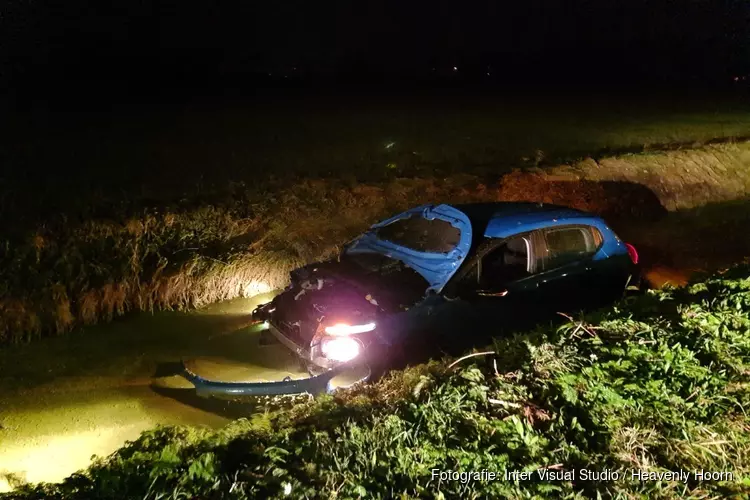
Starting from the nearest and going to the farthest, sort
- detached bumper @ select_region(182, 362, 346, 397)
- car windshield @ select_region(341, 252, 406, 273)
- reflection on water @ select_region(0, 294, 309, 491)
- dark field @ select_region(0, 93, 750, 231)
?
reflection on water @ select_region(0, 294, 309, 491)
detached bumper @ select_region(182, 362, 346, 397)
car windshield @ select_region(341, 252, 406, 273)
dark field @ select_region(0, 93, 750, 231)

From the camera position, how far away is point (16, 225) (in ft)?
26.6

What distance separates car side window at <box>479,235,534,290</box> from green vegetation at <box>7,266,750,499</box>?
4.89ft

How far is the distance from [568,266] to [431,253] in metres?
1.72

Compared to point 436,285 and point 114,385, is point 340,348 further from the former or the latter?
point 114,385

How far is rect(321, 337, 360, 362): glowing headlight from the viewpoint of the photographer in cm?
557

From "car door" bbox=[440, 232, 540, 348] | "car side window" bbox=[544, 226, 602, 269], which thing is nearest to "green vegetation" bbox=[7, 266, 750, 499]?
"car door" bbox=[440, 232, 540, 348]

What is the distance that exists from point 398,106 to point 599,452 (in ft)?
66.1

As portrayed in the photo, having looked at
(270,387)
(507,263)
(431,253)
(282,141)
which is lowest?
(270,387)

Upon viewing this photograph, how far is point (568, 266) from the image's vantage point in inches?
275

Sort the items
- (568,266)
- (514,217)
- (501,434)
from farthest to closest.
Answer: (568,266)
(514,217)
(501,434)

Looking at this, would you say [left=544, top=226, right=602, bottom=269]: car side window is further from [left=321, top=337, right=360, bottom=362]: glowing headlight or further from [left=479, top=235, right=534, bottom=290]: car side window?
[left=321, top=337, right=360, bottom=362]: glowing headlight

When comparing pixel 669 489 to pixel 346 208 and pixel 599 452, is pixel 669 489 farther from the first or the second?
pixel 346 208

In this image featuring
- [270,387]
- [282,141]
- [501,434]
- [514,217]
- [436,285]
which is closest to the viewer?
[501,434]

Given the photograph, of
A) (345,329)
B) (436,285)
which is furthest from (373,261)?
(345,329)
